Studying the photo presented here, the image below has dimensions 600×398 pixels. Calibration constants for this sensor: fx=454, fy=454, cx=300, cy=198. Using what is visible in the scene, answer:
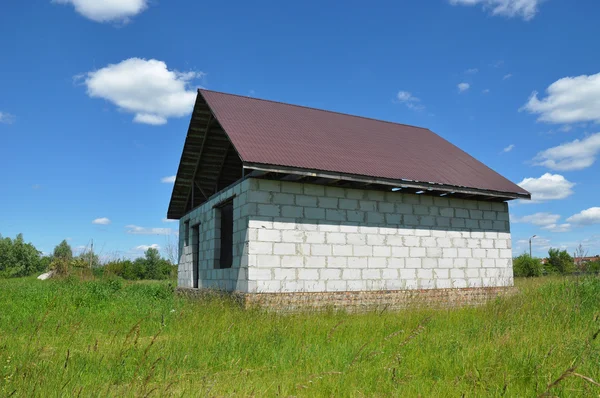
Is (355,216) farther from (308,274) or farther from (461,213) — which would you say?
(461,213)

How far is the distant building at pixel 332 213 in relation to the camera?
10812 millimetres

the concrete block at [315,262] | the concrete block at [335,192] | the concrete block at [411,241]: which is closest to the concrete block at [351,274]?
the concrete block at [315,262]

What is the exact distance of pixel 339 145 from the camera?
13359mm

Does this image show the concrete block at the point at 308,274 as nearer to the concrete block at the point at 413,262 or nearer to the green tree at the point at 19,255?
the concrete block at the point at 413,262

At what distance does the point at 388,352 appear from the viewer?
6.14 metres

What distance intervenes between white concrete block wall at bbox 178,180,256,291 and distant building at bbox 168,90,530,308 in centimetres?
5

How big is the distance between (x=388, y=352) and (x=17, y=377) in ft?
14.1

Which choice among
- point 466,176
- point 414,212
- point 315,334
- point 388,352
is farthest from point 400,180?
point 388,352

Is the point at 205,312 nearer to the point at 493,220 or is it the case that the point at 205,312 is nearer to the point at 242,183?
the point at 242,183

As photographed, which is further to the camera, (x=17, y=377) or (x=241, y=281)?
(x=241, y=281)

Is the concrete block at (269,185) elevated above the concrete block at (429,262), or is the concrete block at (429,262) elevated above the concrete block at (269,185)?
the concrete block at (269,185)

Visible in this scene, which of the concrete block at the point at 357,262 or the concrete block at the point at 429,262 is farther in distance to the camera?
the concrete block at the point at 429,262

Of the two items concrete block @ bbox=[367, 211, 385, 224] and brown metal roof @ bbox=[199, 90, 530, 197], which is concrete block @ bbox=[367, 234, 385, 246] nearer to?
concrete block @ bbox=[367, 211, 385, 224]

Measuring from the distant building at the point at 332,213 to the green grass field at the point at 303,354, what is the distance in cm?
185
